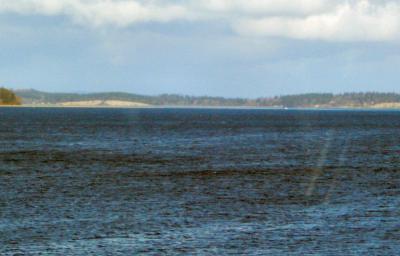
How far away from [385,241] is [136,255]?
410 inches

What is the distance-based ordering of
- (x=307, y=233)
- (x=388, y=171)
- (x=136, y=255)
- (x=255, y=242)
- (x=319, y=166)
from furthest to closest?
(x=319, y=166), (x=388, y=171), (x=307, y=233), (x=255, y=242), (x=136, y=255)

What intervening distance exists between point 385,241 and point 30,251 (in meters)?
14.3

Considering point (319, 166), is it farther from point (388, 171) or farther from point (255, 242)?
point (255, 242)

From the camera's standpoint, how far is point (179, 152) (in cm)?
8938

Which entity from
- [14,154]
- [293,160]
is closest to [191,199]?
[293,160]

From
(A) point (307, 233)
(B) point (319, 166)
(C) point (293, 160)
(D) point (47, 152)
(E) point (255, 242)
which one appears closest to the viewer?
(E) point (255, 242)

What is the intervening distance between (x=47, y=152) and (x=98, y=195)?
4087 centimetres

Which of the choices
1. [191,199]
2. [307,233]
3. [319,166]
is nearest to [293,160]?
[319,166]

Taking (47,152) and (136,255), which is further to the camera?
(47,152)

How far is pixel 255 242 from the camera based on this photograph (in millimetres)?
32219

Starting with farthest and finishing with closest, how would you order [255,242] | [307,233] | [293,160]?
[293,160] → [307,233] → [255,242]

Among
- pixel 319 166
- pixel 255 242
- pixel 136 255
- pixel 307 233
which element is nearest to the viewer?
pixel 136 255

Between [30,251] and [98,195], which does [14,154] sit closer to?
[98,195]

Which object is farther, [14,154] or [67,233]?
[14,154]
